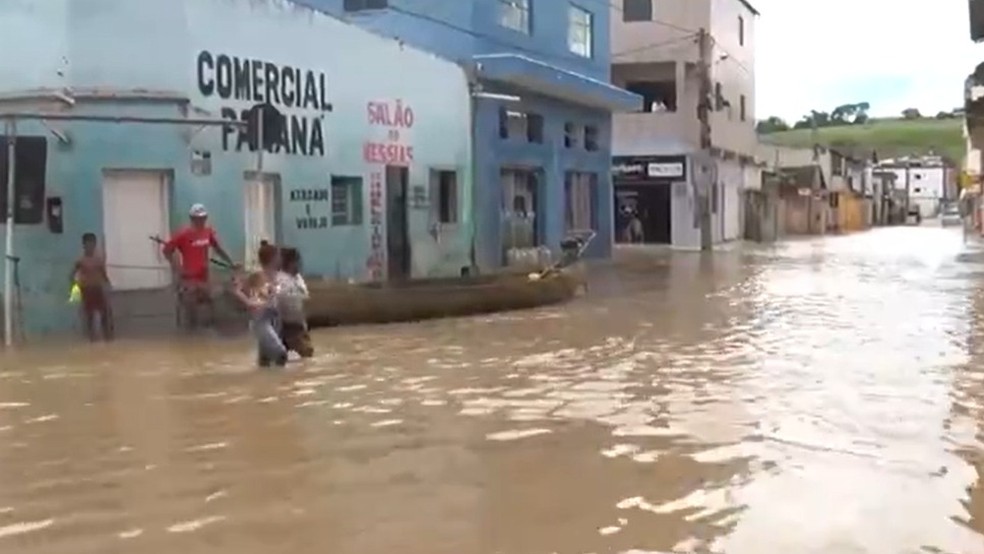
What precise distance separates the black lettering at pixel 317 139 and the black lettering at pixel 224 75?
2297 mm

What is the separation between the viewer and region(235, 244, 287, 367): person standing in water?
1363 cm

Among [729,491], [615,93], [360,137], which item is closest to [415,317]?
[360,137]

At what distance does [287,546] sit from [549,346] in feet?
29.9

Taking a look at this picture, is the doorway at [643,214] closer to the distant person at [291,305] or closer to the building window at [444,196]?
the building window at [444,196]

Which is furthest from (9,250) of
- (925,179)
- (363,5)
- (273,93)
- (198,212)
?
(925,179)

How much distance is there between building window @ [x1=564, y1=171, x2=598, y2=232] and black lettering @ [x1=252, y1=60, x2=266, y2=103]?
16.7 metres

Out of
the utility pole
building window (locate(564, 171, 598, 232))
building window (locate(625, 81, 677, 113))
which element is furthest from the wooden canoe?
building window (locate(625, 81, 677, 113))

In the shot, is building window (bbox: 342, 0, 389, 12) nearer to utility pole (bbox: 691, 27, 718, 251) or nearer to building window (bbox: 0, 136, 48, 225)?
building window (bbox: 0, 136, 48, 225)

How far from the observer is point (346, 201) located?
22375 mm

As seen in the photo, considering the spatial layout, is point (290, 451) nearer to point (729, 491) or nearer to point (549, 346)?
point (729, 491)

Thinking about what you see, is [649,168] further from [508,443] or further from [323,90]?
[508,443]

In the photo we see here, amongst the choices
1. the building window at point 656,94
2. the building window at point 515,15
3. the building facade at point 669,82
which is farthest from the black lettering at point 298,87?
the building window at point 656,94

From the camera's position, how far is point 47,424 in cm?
Result: 1056

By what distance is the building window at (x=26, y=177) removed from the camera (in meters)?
15.5
